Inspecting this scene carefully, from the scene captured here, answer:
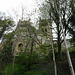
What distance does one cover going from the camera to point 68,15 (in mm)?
8344

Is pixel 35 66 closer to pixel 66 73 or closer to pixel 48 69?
pixel 48 69

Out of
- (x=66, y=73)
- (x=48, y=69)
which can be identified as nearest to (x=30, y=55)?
(x=48, y=69)

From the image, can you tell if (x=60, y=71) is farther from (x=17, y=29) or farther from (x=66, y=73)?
(x=17, y=29)

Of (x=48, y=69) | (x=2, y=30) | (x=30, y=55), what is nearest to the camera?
(x=48, y=69)

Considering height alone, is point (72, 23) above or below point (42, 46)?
above

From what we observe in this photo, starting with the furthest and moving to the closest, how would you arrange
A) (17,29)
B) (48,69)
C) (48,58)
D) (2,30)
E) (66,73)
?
(2,30)
(48,58)
(17,29)
(48,69)
(66,73)

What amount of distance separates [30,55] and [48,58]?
2323 mm

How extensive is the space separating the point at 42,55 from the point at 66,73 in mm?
3050

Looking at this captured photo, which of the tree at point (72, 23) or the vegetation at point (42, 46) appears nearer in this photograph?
the vegetation at point (42, 46)

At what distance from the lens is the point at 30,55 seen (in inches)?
292

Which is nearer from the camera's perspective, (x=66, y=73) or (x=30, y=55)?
(x=66, y=73)

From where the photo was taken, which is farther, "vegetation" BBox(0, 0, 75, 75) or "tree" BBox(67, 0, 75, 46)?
"tree" BBox(67, 0, 75, 46)

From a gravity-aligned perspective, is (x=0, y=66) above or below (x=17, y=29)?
below

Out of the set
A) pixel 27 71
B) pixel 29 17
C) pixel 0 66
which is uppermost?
pixel 29 17
